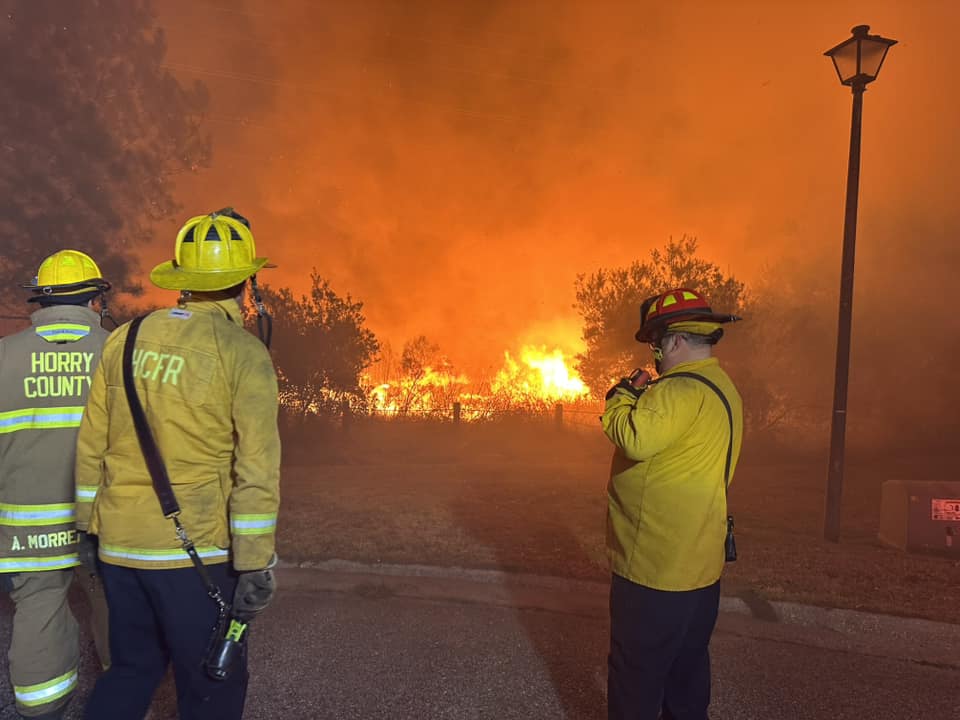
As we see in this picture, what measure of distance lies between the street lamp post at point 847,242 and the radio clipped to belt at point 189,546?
587 centimetres

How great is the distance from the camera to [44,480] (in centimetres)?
278

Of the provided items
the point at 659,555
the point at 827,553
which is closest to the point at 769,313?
the point at 827,553

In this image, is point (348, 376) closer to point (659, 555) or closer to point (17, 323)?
point (17, 323)

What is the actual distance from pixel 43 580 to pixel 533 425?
12.4 metres

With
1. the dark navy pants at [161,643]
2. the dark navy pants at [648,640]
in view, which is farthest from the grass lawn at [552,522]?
the dark navy pants at [161,643]

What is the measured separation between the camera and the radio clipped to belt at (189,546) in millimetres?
2006

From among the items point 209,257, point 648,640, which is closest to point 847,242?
point 648,640

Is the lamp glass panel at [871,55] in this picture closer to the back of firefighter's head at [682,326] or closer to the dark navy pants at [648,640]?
the back of firefighter's head at [682,326]

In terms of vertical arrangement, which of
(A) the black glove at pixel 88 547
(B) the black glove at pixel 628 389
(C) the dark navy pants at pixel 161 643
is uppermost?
(B) the black glove at pixel 628 389

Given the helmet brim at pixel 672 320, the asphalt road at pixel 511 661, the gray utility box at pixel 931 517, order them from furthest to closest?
1. the gray utility box at pixel 931 517
2. the asphalt road at pixel 511 661
3. the helmet brim at pixel 672 320

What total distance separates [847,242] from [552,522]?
157 inches

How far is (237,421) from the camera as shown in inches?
81.4

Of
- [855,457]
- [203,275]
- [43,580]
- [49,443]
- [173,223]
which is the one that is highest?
[173,223]

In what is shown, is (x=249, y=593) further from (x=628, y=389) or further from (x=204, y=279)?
(x=628, y=389)
